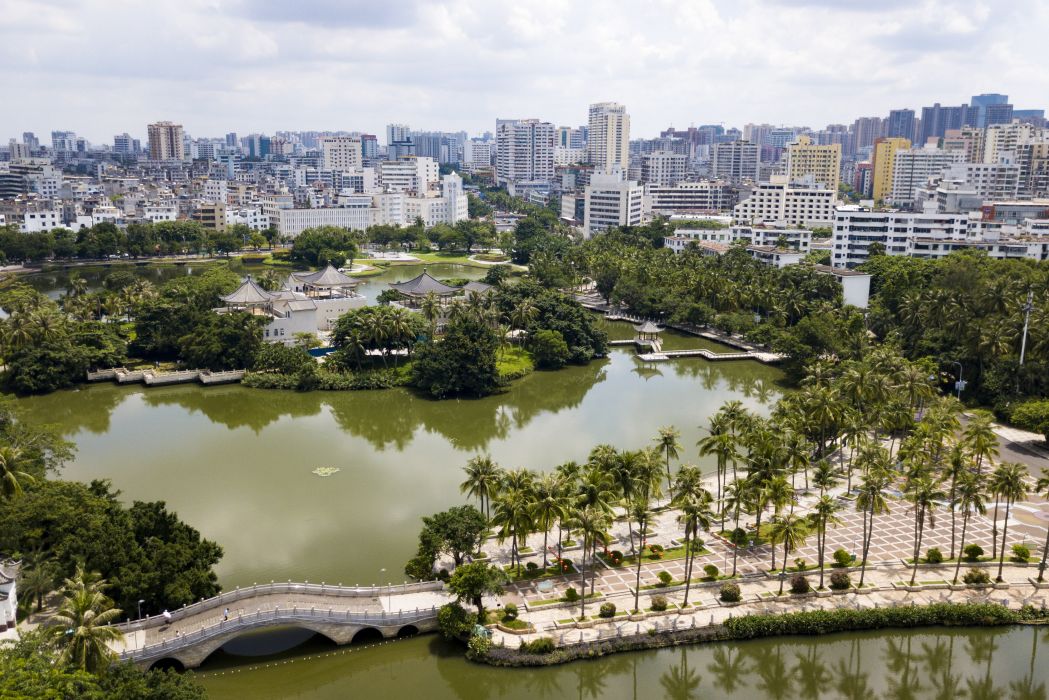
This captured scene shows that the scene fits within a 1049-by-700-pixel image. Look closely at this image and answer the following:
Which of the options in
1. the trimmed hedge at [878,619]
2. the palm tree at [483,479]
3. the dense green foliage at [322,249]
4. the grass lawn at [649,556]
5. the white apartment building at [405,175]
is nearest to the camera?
the trimmed hedge at [878,619]

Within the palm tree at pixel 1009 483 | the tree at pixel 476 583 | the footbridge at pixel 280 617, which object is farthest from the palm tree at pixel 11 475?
the palm tree at pixel 1009 483

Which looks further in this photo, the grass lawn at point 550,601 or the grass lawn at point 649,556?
the grass lawn at point 649,556

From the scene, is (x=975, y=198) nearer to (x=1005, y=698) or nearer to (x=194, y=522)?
(x=1005, y=698)

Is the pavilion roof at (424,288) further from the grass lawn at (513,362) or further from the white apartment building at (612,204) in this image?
the white apartment building at (612,204)

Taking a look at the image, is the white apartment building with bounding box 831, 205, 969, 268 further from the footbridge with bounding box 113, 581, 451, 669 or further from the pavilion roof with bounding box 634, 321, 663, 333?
the footbridge with bounding box 113, 581, 451, 669

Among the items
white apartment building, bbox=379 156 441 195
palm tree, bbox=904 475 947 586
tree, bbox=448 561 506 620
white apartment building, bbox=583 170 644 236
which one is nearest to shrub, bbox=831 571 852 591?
palm tree, bbox=904 475 947 586

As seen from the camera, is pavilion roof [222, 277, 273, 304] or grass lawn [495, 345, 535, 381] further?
pavilion roof [222, 277, 273, 304]

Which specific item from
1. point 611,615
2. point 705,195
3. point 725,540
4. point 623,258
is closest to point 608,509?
point 611,615
